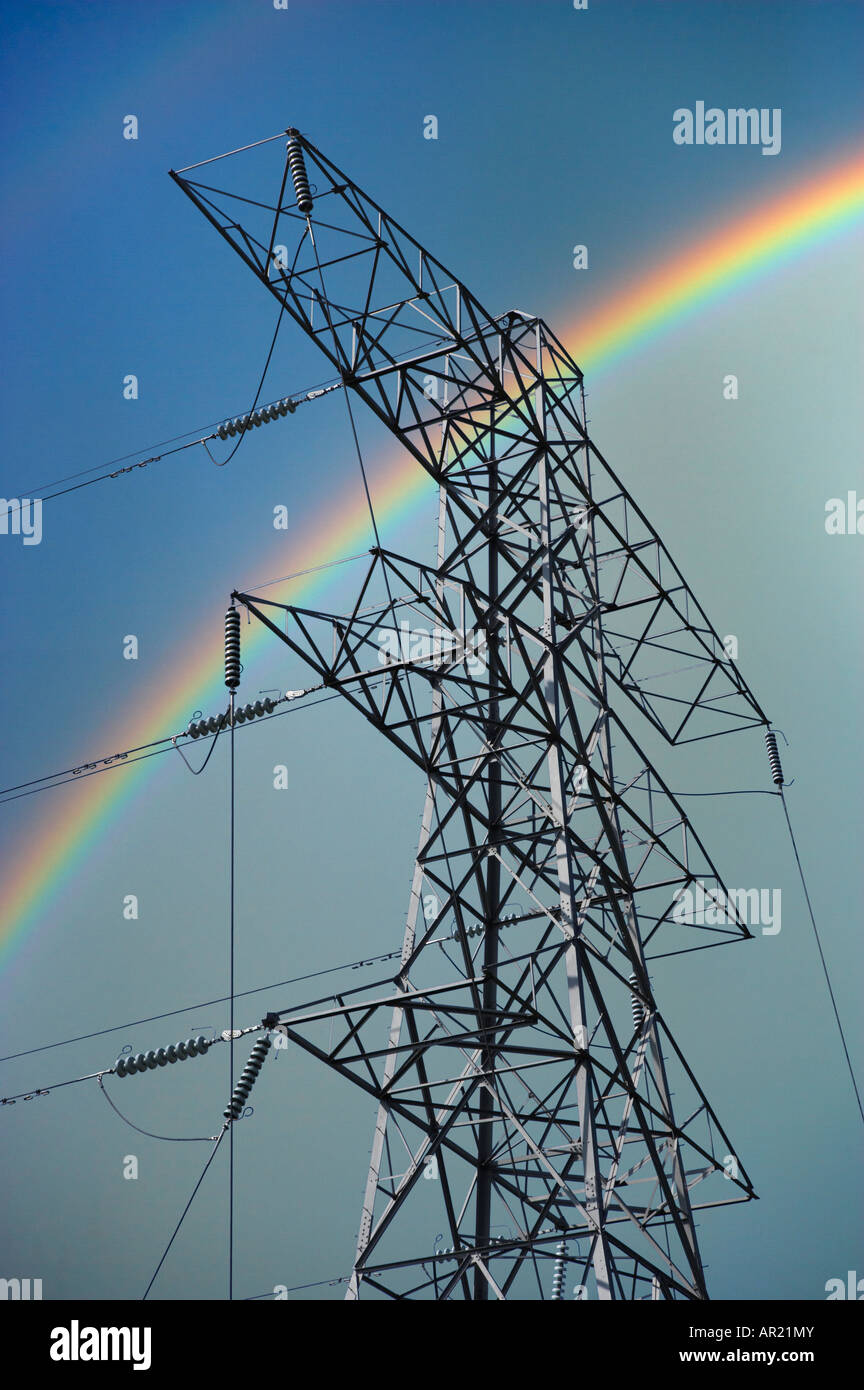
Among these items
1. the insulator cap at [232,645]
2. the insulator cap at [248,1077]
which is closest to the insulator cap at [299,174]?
the insulator cap at [232,645]

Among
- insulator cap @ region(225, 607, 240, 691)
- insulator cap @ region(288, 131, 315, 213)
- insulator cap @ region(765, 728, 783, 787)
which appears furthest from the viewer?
insulator cap @ region(765, 728, 783, 787)

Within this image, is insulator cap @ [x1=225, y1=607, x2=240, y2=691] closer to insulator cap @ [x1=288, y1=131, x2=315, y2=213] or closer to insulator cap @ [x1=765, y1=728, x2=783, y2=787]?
insulator cap @ [x1=288, y1=131, x2=315, y2=213]

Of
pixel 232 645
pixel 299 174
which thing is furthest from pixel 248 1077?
pixel 299 174

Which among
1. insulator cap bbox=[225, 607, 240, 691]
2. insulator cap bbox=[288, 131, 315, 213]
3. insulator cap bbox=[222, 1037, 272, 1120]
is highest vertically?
insulator cap bbox=[288, 131, 315, 213]

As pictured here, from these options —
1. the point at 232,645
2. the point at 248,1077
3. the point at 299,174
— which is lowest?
the point at 248,1077

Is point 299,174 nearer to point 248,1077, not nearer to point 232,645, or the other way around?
point 232,645

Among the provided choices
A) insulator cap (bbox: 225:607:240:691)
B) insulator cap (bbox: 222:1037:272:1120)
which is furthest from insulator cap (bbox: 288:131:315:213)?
insulator cap (bbox: 222:1037:272:1120)

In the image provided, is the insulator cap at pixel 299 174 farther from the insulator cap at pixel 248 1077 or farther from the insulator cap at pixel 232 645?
the insulator cap at pixel 248 1077

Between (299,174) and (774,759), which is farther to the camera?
(774,759)

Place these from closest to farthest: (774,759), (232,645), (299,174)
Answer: (299,174)
(232,645)
(774,759)

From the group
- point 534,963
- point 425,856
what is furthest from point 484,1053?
point 425,856
